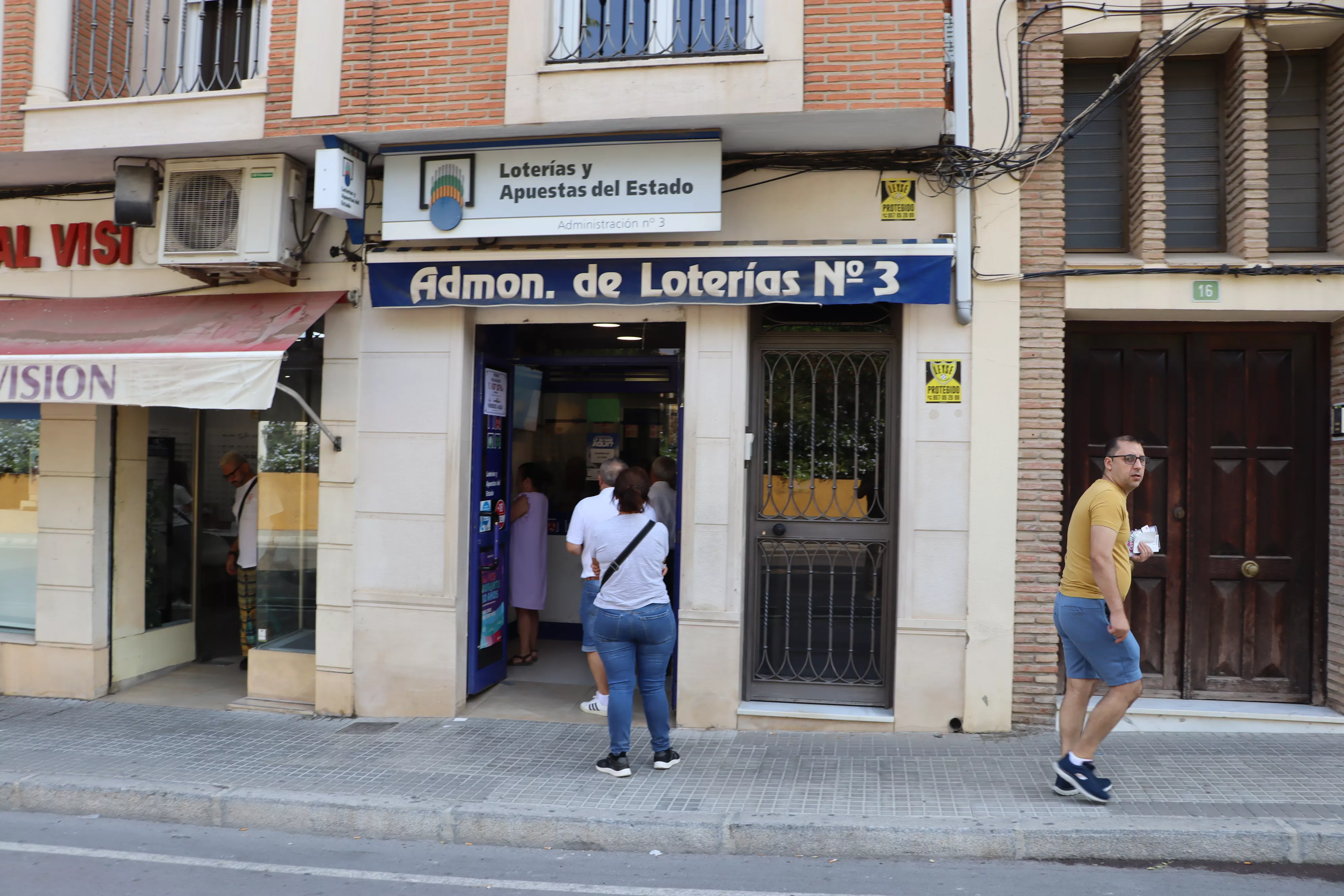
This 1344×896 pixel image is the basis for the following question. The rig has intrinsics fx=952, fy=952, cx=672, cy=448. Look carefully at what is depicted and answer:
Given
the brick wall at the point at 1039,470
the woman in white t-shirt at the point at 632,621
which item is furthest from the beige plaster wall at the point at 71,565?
the brick wall at the point at 1039,470

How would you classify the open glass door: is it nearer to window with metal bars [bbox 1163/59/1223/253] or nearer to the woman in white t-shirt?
the woman in white t-shirt

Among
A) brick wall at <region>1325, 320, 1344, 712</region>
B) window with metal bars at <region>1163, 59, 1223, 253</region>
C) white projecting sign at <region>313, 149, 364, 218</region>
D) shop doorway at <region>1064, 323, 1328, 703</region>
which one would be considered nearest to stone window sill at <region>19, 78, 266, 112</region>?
white projecting sign at <region>313, 149, 364, 218</region>

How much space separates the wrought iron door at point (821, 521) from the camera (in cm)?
675

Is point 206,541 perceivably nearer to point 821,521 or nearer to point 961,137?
point 821,521

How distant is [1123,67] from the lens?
22.0 ft

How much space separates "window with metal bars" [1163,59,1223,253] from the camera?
6.66 meters

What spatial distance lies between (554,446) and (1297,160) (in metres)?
6.46

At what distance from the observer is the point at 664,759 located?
577 cm

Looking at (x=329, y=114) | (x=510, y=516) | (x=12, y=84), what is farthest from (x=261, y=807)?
(x=12, y=84)

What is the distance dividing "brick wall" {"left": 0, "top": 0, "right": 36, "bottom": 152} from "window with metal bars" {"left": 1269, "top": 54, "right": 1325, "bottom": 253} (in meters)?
8.98

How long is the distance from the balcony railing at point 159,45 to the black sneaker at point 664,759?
19.5 feet

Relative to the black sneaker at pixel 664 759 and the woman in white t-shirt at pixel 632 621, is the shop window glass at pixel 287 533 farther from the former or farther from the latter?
the black sneaker at pixel 664 759

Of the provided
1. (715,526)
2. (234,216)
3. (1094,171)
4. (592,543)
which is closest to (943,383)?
(715,526)

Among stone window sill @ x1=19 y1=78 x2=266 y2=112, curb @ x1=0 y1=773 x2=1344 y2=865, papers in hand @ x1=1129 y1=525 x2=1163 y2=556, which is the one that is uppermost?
stone window sill @ x1=19 y1=78 x2=266 y2=112
